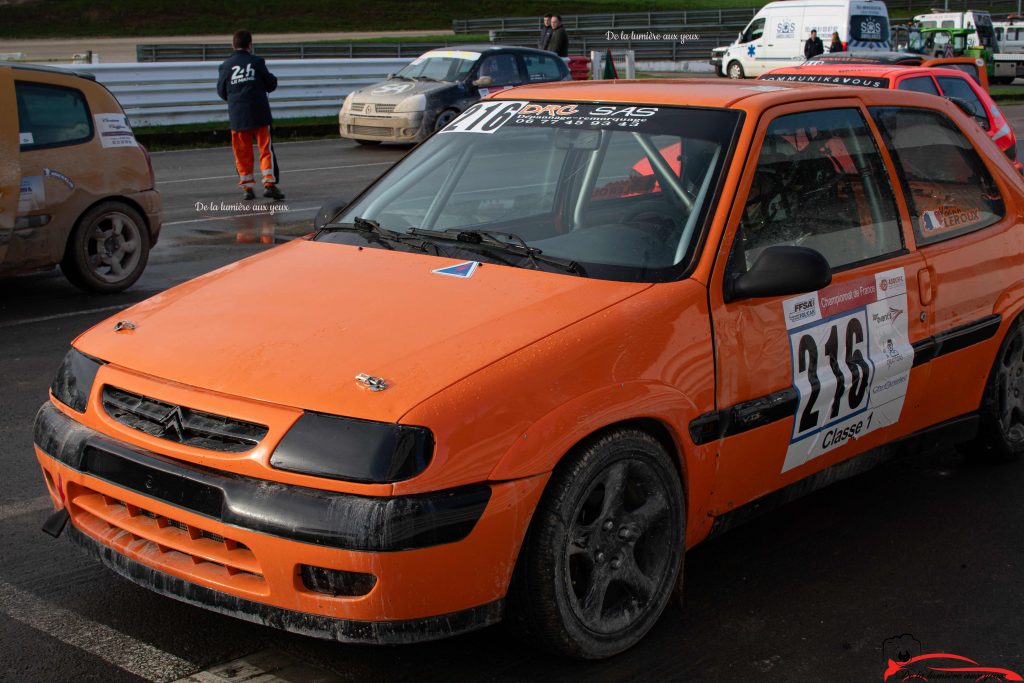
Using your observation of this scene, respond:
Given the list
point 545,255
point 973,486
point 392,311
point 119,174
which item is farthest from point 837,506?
point 119,174

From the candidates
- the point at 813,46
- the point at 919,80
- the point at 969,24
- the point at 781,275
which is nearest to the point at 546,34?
the point at 813,46

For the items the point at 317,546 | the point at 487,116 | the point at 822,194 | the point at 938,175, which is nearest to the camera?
the point at 317,546

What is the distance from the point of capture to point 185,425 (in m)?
3.31

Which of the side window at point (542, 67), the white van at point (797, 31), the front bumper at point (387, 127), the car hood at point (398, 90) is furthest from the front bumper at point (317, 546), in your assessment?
the white van at point (797, 31)

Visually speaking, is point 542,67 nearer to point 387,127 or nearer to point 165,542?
point 387,127

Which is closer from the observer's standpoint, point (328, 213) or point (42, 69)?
point (328, 213)

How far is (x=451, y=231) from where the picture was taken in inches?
172

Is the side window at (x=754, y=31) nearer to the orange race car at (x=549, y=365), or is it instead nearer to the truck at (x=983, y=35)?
the truck at (x=983, y=35)

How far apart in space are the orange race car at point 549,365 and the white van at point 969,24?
3537 cm

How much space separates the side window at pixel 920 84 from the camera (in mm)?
11922

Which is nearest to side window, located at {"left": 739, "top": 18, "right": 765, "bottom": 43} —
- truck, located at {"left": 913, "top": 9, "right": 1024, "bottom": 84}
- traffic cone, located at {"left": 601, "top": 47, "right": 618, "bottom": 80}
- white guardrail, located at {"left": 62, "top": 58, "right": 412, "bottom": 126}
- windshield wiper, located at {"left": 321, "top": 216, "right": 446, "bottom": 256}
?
truck, located at {"left": 913, "top": 9, "right": 1024, "bottom": 84}

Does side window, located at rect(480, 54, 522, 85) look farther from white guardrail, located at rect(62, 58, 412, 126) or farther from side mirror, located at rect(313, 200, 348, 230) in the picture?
side mirror, located at rect(313, 200, 348, 230)

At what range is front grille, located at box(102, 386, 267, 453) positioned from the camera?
10.6 feet

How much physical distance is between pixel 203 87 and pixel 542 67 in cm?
609
